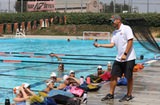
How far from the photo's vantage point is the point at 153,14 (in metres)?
39.6

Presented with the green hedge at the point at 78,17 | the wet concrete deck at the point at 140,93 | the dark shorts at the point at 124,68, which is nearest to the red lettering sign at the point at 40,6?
the green hedge at the point at 78,17

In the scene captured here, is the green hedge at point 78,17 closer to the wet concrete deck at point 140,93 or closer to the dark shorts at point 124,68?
the wet concrete deck at point 140,93

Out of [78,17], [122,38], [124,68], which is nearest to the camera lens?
[122,38]

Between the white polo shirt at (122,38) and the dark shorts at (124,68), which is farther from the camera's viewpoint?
the dark shorts at (124,68)

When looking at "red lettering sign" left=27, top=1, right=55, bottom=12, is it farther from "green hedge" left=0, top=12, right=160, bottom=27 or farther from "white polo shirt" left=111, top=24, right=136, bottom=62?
"white polo shirt" left=111, top=24, right=136, bottom=62

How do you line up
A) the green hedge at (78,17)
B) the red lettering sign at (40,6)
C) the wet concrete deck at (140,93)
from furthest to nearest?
1. the red lettering sign at (40,6)
2. the green hedge at (78,17)
3. the wet concrete deck at (140,93)

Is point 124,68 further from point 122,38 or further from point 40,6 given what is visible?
point 40,6

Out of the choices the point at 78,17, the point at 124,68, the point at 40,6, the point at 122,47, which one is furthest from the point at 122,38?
the point at 40,6

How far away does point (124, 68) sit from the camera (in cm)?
730

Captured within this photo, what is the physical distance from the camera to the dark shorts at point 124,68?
7.18 metres

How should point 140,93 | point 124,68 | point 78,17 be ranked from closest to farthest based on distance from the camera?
point 124,68, point 140,93, point 78,17

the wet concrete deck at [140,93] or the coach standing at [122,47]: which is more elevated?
the coach standing at [122,47]

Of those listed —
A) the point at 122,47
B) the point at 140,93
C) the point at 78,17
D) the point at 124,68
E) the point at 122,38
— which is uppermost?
the point at 78,17

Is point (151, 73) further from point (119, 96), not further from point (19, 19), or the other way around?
point (19, 19)
